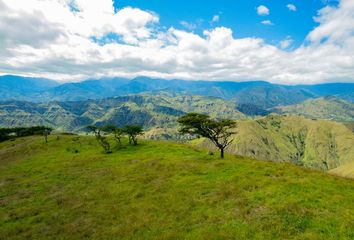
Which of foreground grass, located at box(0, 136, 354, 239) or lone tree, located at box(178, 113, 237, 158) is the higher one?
lone tree, located at box(178, 113, 237, 158)

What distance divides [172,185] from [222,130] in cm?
2449

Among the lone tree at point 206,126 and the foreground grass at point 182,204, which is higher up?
the lone tree at point 206,126

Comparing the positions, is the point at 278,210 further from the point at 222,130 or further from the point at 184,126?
the point at 184,126

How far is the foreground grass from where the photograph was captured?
2183 centimetres

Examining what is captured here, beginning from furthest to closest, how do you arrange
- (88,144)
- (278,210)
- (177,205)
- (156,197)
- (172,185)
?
(88,144), (172,185), (156,197), (177,205), (278,210)

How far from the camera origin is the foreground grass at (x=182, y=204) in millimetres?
21828

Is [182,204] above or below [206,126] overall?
below

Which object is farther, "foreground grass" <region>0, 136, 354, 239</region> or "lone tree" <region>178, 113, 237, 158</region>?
"lone tree" <region>178, 113, 237, 158</region>

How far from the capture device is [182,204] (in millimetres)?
28812

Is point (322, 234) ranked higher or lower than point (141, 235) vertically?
higher

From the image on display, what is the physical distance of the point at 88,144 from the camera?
94750mm

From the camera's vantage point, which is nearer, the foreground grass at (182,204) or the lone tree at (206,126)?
the foreground grass at (182,204)

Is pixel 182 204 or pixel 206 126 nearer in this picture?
pixel 182 204

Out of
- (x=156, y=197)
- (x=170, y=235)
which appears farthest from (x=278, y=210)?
(x=156, y=197)
